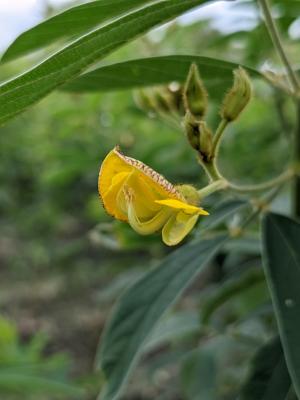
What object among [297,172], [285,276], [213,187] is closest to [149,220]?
[213,187]

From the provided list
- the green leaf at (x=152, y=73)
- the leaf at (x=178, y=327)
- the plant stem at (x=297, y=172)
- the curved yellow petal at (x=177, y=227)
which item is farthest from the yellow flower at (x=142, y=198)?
the leaf at (x=178, y=327)

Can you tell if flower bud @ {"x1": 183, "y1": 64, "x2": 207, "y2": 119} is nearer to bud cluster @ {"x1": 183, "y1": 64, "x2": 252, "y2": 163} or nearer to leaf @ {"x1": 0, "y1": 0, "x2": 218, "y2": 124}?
bud cluster @ {"x1": 183, "y1": 64, "x2": 252, "y2": 163}

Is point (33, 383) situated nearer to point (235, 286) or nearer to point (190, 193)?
point (235, 286)

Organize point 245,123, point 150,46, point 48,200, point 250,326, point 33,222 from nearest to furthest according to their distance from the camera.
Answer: point 250,326, point 150,46, point 245,123, point 48,200, point 33,222

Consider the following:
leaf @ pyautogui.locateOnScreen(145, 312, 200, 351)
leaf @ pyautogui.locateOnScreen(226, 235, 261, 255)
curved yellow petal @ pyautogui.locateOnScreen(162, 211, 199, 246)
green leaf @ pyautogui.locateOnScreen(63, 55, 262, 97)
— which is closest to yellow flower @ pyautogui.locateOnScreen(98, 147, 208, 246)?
curved yellow petal @ pyautogui.locateOnScreen(162, 211, 199, 246)

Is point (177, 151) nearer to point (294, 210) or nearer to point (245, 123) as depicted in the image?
point (245, 123)

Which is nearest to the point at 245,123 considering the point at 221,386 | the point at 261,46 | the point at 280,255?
the point at 261,46
